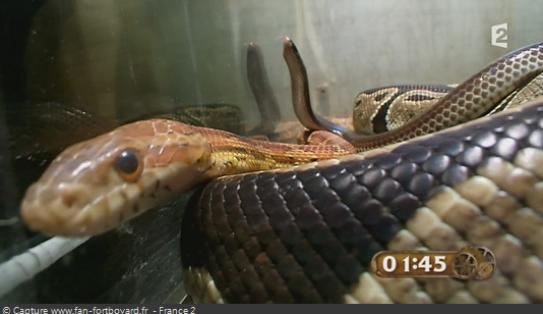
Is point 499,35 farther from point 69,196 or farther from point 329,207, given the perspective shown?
point 69,196

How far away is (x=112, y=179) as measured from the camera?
839 mm

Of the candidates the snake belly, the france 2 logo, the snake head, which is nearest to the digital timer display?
the snake belly

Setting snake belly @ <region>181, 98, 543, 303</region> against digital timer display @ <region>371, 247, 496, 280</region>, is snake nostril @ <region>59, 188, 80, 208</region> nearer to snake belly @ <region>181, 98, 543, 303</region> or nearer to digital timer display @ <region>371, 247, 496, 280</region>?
snake belly @ <region>181, 98, 543, 303</region>

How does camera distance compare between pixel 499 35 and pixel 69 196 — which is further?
pixel 499 35

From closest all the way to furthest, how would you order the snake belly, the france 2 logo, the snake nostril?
the snake belly
the snake nostril
the france 2 logo

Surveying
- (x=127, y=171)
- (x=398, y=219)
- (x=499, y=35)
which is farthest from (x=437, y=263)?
(x=499, y=35)

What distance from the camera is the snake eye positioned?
854 millimetres

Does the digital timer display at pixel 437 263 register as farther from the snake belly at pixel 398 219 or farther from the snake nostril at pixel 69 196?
the snake nostril at pixel 69 196

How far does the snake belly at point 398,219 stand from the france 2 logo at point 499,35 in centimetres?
171

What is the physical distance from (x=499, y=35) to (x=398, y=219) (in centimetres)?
196

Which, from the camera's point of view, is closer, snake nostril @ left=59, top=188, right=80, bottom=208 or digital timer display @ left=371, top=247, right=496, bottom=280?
digital timer display @ left=371, top=247, right=496, bottom=280

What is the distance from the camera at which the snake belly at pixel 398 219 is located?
25.5 inches

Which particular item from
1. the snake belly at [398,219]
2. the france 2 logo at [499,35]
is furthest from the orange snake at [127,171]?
the france 2 logo at [499,35]

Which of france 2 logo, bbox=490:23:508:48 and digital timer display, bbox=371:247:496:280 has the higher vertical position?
france 2 logo, bbox=490:23:508:48
